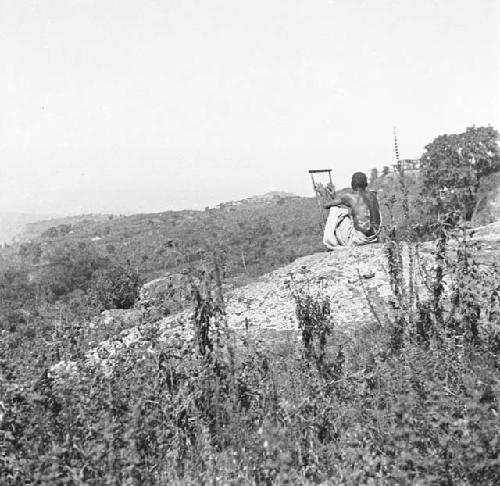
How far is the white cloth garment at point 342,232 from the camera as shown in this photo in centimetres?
1182

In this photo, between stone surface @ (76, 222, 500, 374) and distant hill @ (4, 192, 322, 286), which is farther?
distant hill @ (4, 192, 322, 286)

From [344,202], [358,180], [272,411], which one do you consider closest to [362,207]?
[344,202]

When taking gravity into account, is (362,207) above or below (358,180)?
below

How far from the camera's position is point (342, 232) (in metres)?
12.1

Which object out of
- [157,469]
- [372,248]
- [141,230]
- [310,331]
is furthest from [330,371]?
[141,230]

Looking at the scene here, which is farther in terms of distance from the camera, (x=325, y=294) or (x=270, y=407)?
(x=325, y=294)

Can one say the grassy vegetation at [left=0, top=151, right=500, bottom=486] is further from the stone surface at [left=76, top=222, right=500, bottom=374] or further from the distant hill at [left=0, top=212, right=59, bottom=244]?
the distant hill at [left=0, top=212, right=59, bottom=244]

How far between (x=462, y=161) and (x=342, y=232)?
16.5 m

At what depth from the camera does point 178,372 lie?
15.8 feet

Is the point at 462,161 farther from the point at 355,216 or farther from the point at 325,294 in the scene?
the point at 325,294

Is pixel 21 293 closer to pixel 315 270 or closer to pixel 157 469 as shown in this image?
pixel 315 270

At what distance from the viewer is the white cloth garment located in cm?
1182

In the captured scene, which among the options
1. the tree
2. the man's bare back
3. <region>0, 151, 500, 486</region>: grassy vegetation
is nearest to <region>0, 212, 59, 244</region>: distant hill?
the tree

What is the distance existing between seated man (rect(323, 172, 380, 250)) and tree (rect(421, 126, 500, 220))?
1475 centimetres
